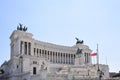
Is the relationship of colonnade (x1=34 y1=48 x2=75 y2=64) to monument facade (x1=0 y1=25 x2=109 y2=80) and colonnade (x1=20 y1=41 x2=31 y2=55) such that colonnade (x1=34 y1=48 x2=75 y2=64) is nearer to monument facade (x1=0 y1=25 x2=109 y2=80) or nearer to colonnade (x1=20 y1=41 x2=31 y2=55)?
monument facade (x1=0 y1=25 x2=109 y2=80)

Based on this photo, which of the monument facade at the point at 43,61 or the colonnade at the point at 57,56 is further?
the colonnade at the point at 57,56

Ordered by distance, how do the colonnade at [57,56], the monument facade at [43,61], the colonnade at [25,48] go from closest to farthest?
the monument facade at [43,61] → the colonnade at [25,48] → the colonnade at [57,56]

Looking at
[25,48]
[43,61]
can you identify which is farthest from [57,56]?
[43,61]

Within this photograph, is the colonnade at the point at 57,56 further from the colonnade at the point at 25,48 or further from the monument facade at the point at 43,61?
the colonnade at the point at 25,48

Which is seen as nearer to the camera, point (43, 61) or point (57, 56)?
point (43, 61)

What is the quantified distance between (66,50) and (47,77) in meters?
37.7

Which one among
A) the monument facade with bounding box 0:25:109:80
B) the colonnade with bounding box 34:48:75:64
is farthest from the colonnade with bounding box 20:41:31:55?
the colonnade with bounding box 34:48:75:64

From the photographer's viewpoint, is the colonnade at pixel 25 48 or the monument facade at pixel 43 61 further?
the colonnade at pixel 25 48

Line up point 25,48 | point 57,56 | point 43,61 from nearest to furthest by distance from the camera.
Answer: point 43,61
point 25,48
point 57,56

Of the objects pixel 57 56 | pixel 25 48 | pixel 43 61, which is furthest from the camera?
pixel 57 56

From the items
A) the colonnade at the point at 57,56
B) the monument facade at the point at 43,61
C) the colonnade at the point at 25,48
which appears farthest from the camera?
the colonnade at the point at 57,56

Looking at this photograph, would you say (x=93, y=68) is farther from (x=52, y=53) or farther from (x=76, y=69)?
(x=52, y=53)

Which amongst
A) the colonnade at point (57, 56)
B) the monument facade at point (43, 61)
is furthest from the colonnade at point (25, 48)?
the colonnade at point (57, 56)

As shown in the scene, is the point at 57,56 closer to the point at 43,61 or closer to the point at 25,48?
the point at 25,48
